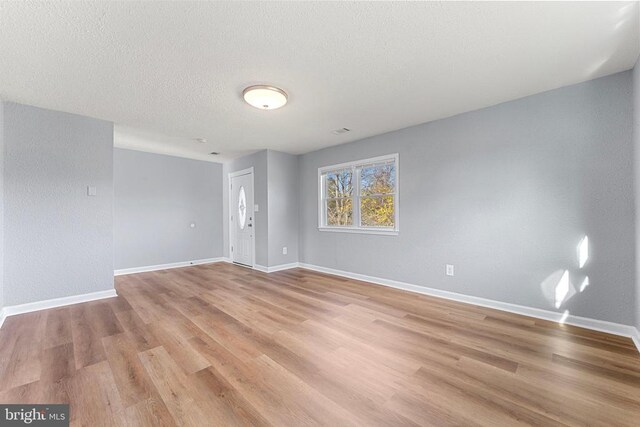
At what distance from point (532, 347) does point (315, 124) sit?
3.45 metres

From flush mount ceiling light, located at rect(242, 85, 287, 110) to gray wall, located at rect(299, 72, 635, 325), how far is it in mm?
2068

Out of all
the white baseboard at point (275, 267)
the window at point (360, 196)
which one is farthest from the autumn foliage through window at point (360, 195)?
the white baseboard at point (275, 267)

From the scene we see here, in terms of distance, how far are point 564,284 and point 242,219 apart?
5450mm

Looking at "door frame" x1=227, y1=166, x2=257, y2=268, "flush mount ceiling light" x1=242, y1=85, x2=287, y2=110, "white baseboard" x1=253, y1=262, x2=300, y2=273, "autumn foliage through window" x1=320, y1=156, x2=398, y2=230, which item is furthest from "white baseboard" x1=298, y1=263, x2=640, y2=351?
"flush mount ceiling light" x1=242, y1=85, x2=287, y2=110

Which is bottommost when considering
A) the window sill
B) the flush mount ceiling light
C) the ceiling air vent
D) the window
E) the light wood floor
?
the light wood floor

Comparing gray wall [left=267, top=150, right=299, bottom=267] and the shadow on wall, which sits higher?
gray wall [left=267, top=150, right=299, bottom=267]

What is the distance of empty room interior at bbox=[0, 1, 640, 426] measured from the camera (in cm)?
159

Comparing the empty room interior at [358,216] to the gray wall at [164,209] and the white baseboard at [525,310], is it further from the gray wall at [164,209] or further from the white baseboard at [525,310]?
the gray wall at [164,209]

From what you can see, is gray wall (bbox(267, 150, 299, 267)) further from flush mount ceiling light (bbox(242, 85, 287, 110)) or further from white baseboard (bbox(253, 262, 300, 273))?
flush mount ceiling light (bbox(242, 85, 287, 110))

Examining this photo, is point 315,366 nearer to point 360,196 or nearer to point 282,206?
point 360,196

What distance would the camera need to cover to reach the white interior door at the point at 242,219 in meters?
5.57

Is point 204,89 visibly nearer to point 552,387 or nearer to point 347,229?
point 347,229

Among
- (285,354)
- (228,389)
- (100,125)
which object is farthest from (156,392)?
(100,125)

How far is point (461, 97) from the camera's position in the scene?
2816 millimetres
